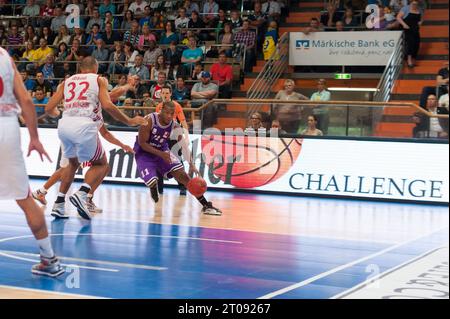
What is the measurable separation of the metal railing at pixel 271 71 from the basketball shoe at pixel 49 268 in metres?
11.2

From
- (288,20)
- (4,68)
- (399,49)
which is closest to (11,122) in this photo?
(4,68)

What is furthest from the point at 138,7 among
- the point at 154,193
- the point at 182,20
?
the point at 154,193

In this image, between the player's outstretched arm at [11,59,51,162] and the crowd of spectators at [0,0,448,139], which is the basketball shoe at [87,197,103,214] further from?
the player's outstretched arm at [11,59,51,162]

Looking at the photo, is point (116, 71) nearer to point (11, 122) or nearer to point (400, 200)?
point (400, 200)

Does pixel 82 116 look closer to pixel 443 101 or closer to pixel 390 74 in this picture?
pixel 443 101

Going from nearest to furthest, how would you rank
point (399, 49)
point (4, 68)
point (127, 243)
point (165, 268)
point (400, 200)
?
1. point (4, 68)
2. point (165, 268)
3. point (127, 243)
4. point (400, 200)
5. point (399, 49)

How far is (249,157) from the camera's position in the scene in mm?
14117

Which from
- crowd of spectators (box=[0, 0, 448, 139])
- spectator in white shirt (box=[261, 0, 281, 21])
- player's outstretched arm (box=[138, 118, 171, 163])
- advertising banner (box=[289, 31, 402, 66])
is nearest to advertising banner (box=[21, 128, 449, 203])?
crowd of spectators (box=[0, 0, 448, 139])

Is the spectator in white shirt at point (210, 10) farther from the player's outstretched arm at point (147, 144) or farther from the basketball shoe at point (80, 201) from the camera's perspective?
the basketball shoe at point (80, 201)

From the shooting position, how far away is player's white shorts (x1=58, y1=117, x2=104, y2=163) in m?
9.26

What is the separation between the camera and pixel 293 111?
14.0 metres

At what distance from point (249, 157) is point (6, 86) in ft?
27.9

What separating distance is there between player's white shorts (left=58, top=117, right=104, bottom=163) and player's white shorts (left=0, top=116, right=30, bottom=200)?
335 cm
